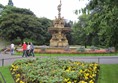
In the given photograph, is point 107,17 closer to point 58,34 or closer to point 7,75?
point 7,75

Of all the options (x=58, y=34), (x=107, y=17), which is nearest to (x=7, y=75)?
(x=107, y=17)

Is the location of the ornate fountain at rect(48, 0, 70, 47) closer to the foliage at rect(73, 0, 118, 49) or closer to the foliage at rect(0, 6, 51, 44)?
the foliage at rect(0, 6, 51, 44)

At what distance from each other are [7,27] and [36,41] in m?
8.38

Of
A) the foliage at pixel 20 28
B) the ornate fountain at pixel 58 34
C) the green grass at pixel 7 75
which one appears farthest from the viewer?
the foliage at pixel 20 28

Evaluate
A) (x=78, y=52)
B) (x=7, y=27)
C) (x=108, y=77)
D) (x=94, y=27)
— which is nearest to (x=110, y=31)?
(x=94, y=27)

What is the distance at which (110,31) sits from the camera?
18141mm

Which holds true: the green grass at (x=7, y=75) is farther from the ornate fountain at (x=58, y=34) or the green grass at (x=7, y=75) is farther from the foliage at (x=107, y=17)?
the ornate fountain at (x=58, y=34)

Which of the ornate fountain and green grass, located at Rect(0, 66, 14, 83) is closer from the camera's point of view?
green grass, located at Rect(0, 66, 14, 83)

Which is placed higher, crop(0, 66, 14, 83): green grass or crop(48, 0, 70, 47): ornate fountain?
crop(48, 0, 70, 47): ornate fountain

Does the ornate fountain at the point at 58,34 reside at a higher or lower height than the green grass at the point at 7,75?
higher

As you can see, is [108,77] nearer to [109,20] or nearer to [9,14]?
[109,20]

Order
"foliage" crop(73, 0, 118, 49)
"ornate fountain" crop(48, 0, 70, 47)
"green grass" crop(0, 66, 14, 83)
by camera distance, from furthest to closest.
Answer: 1. "ornate fountain" crop(48, 0, 70, 47)
2. "foliage" crop(73, 0, 118, 49)
3. "green grass" crop(0, 66, 14, 83)

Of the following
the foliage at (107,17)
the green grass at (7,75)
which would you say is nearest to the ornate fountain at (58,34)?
the foliage at (107,17)

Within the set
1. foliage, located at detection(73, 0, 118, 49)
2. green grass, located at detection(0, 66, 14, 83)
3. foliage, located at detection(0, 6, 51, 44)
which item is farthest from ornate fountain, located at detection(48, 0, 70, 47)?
green grass, located at detection(0, 66, 14, 83)
